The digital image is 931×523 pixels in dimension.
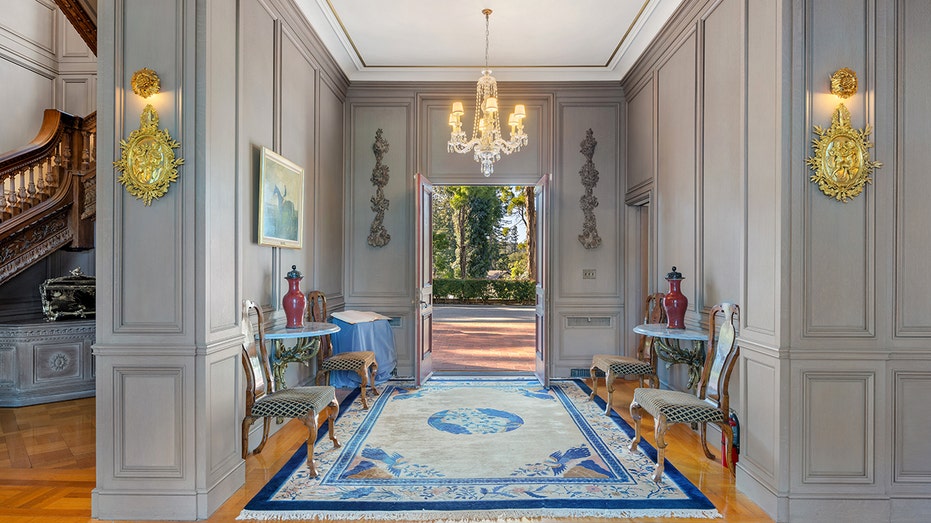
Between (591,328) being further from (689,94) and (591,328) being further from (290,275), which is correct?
(290,275)

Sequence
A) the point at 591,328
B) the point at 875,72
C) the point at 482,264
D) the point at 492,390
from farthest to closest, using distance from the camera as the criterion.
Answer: the point at 482,264, the point at 591,328, the point at 492,390, the point at 875,72

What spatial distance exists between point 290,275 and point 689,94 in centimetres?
383

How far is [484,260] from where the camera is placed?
20.4 metres

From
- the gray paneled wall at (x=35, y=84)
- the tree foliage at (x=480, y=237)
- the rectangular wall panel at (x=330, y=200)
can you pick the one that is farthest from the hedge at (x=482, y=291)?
the gray paneled wall at (x=35, y=84)

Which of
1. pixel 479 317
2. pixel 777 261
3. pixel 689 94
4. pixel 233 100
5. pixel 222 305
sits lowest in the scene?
pixel 479 317

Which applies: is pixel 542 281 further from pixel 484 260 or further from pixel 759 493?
pixel 484 260

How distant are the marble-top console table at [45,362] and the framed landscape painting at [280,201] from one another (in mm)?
2662

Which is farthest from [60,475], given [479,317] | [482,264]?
[482,264]

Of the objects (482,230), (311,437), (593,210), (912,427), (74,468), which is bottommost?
(74,468)

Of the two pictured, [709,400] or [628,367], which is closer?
[709,400]

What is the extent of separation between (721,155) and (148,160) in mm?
3932

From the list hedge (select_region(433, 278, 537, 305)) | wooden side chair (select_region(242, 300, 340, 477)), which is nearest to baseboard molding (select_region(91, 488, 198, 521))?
wooden side chair (select_region(242, 300, 340, 477))

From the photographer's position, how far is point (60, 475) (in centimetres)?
353

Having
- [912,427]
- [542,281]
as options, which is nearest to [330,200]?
[542,281]
